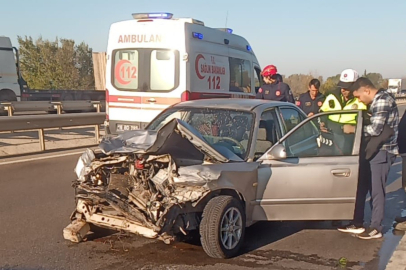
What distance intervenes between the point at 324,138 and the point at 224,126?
1.13 meters

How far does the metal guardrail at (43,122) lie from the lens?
34.0ft

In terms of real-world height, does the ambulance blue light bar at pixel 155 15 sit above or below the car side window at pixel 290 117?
above

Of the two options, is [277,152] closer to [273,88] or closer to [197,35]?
[273,88]

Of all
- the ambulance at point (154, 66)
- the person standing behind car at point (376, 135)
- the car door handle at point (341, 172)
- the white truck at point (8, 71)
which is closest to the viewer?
the car door handle at point (341, 172)

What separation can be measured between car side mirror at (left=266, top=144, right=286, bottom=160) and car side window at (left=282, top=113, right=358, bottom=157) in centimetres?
22

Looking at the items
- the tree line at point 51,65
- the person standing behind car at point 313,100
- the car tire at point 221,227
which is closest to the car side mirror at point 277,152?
the car tire at point 221,227

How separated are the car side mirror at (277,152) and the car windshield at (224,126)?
252 millimetres

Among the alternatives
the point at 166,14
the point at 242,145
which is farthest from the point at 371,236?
the point at 166,14

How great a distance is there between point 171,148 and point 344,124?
2.06 m

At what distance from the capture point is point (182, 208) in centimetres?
423

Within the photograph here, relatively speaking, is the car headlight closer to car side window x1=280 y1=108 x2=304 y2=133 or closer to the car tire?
the car tire

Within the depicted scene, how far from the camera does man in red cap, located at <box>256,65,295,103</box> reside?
866 cm

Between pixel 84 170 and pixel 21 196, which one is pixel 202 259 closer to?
pixel 84 170

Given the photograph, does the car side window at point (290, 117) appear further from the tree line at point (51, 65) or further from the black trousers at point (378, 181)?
the tree line at point (51, 65)
